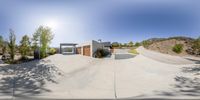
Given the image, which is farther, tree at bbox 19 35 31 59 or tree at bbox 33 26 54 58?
tree at bbox 33 26 54 58

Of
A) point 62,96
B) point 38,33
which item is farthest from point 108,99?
point 38,33

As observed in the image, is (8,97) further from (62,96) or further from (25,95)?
(62,96)

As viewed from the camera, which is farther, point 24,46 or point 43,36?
point 43,36

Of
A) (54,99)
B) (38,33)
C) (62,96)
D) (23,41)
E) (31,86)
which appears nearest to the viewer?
(54,99)

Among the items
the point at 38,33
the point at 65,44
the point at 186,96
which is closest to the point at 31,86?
the point at 186,96

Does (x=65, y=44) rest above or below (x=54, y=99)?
above

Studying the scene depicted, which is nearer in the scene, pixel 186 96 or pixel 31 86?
pixel 186 96

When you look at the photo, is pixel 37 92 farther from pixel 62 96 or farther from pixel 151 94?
pixel 151 94

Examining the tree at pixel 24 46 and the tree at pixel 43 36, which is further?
the tree at pixel 43 36

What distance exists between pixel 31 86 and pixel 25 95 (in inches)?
83.0

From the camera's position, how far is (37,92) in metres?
9.73

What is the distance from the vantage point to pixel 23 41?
1219 inches

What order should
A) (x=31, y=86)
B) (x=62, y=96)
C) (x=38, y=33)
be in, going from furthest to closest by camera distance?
(x=38, y=33) → (x=31, y=86) → (x=62, y=96)

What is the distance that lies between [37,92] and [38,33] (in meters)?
31.6
